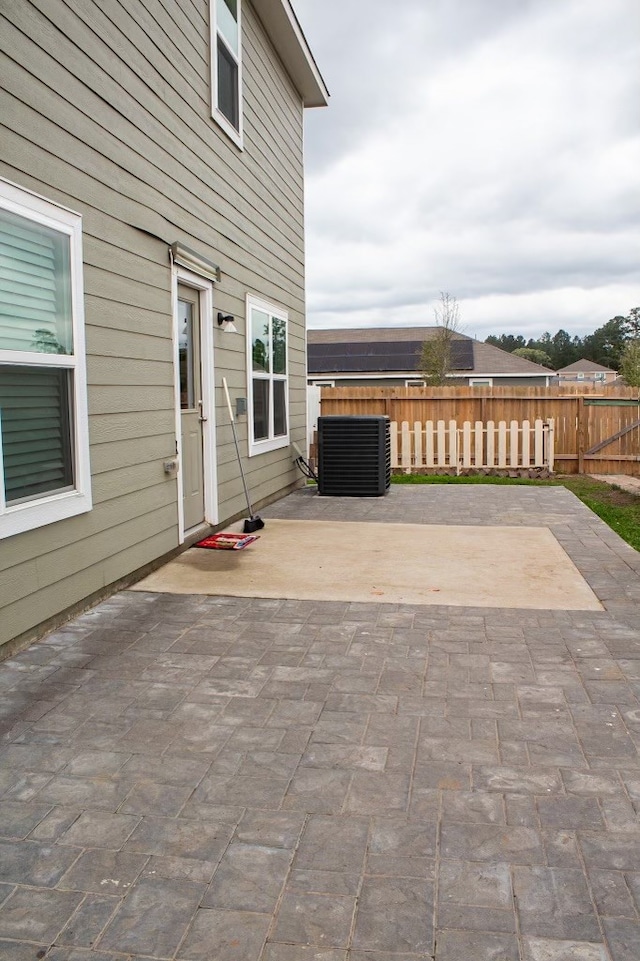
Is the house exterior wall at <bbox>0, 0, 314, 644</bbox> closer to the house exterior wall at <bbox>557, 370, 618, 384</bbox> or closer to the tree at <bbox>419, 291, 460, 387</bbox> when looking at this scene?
the tree at <bbox>419, 291, 460, 387</bbox>

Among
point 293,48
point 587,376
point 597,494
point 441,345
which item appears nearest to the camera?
point 293,48

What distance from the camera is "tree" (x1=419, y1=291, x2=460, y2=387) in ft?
93.9

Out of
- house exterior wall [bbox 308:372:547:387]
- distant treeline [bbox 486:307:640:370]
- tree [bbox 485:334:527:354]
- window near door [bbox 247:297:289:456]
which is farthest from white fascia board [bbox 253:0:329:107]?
tree [bbox 485:334:527:354]

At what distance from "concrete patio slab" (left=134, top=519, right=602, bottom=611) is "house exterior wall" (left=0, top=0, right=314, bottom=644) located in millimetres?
565

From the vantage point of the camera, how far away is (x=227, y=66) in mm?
7273

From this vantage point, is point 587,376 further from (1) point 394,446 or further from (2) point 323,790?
(2) point 323,790

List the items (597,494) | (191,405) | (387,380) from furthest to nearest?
(387,380)
(597,494)
(191,405)

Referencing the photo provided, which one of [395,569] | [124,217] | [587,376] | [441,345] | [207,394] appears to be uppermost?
[587,376]

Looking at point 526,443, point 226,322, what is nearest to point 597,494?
point 526,443

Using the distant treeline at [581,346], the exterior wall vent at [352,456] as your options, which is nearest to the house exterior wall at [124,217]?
the exterior wall vent at [352,456]

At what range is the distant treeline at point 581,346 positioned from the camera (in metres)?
68.8

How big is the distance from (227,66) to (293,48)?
224cm

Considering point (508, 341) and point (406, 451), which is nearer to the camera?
point (406, 451)

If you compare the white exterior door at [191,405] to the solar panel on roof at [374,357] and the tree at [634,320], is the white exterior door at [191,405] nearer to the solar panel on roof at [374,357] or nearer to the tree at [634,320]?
the solar panel on roof at [374,357]
